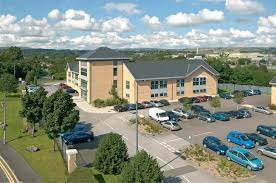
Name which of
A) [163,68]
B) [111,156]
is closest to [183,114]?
[163,68]

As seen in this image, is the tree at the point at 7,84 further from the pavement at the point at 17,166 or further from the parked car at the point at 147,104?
the pavement at the point at 17,166

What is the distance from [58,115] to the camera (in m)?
32.4

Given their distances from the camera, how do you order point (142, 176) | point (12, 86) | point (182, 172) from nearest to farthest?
1. point (142, 176)
2. point (182, 172)
3. point (12, 86)

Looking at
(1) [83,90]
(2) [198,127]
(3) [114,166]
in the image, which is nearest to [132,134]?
(2) [198,127]

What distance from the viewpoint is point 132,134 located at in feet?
133

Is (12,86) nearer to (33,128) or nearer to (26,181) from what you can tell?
(33,128)

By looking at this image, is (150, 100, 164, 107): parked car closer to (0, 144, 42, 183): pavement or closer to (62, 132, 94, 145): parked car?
(62, 132, 94, 145): parked car

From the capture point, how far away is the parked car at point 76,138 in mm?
36438

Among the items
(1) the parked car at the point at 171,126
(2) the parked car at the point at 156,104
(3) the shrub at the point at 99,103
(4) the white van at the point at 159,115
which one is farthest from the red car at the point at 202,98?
(1) the parked car at the point at 171,126

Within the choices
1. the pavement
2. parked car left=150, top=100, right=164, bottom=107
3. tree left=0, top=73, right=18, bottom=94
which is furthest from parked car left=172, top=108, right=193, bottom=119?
tree left=0, top=73, right=18, bottom=94

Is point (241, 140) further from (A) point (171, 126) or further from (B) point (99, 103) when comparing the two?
(B) point (99, 103)

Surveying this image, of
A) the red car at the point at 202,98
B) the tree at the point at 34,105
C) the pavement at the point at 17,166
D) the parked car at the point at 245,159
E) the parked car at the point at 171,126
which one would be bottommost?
the pavement at the point at 17,166

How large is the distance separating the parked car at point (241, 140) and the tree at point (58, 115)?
54.4 feet

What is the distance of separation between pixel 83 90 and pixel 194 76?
2102cm
